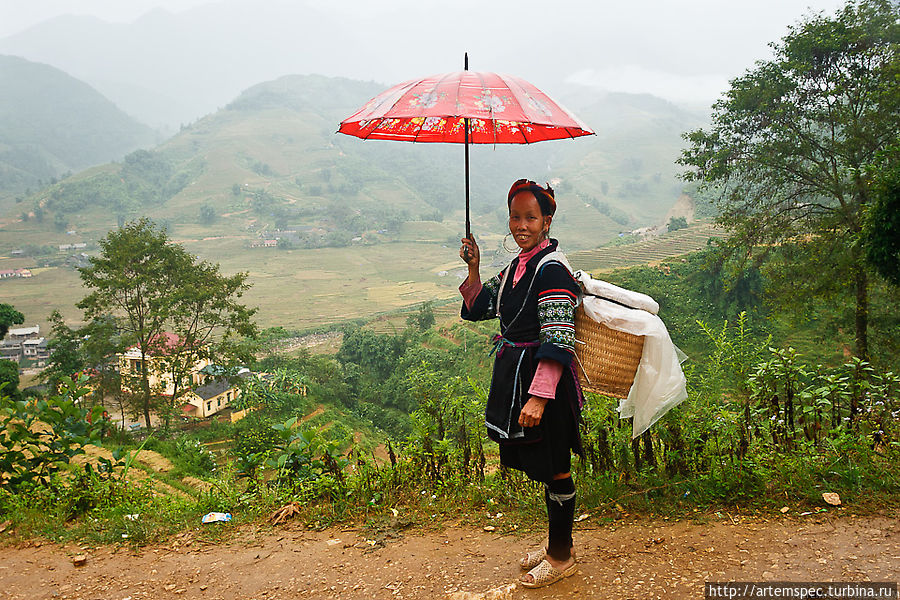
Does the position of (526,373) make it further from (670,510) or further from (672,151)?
(672,151)

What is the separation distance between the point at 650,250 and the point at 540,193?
31230mm

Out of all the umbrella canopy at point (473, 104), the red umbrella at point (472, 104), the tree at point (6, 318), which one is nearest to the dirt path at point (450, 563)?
the red umbrella at point (472, 104)

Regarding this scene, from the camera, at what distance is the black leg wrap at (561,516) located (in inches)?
76.8

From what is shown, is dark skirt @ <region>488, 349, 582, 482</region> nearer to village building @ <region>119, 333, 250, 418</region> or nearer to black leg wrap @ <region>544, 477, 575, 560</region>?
black leg wrap @ <region>544, 477, 575, 560</region>

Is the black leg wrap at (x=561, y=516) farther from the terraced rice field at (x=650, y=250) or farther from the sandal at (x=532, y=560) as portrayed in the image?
the terraced rice field at (x=650, y=250)

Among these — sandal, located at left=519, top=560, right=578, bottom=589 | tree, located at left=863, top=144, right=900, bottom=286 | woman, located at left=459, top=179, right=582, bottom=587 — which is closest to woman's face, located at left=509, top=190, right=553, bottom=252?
woman, located at left=459, top=179, right=582, bottom=587

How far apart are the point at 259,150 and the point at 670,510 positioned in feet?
361

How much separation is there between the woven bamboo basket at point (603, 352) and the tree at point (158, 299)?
43.2ft

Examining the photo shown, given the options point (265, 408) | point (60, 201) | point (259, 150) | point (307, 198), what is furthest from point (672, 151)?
point (265, 408)

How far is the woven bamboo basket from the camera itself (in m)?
1.96

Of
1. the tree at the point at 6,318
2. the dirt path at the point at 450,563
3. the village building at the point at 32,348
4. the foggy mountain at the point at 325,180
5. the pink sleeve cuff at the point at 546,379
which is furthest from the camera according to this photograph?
the foggy mountain at the point at 325,180

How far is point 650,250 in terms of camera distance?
31.0 meters

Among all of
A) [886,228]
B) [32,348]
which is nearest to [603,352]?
[886,228]

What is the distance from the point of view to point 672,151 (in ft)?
350
